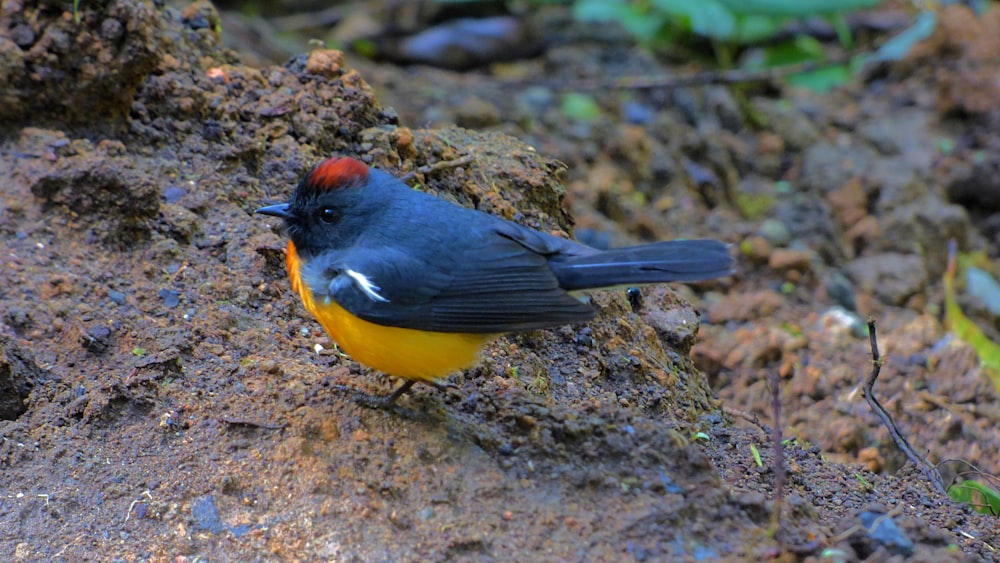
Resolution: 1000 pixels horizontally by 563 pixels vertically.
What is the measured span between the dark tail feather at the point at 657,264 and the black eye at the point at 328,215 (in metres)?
0.97

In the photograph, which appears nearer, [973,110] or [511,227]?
[511,227]

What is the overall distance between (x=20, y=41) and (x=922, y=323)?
519 centimetres

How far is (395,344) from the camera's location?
Answer: 145 inches

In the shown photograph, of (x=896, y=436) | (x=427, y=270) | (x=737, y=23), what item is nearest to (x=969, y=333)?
(x=896, y=436)

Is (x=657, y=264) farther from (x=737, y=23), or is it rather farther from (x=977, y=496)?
(x=737, y=23)

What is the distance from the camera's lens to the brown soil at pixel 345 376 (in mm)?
3357

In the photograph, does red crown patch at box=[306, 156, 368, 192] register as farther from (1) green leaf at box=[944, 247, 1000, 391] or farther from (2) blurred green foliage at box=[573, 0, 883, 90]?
(2) blurred green foliage at box=[573, 0, 883, 90]

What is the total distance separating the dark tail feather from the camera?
3680mm

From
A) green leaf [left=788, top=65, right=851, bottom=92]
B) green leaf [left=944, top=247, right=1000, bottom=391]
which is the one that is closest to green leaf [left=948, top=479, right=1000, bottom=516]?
green leaf [left=944, top=247, right=1000, bottom=391]

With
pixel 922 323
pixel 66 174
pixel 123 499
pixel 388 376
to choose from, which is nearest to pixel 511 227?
pixel 388 376

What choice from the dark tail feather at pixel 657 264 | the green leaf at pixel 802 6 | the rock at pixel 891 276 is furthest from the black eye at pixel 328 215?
the green leaf at pixel 802 6

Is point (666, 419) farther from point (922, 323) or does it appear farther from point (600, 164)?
point (600, 164)

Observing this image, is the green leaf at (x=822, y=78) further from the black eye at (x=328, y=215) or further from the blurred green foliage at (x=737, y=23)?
the black eye at (x=328, y=215)

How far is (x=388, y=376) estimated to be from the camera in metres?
4.07
